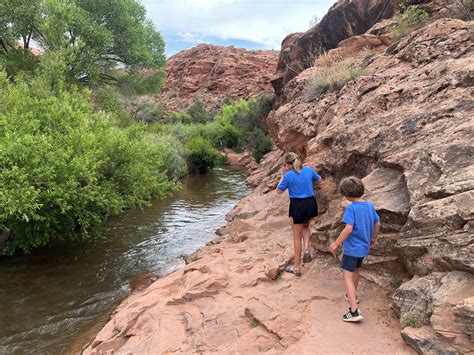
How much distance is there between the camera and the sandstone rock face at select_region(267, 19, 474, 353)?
13.7 feet

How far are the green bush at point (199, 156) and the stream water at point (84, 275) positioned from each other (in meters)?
14.3

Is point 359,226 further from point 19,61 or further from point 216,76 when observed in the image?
point 216,76

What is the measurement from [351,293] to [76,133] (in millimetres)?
8026

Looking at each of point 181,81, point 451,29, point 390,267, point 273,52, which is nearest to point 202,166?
point 451,29

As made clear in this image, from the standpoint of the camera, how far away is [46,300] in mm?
8680

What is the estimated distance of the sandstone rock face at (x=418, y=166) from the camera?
419cm

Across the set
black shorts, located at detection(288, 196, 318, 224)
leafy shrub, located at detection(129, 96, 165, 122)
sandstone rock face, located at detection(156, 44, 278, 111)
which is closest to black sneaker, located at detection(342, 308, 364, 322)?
black shorts, located at detection(288, 196, 318, 224)

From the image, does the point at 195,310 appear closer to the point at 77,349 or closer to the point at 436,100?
the point at 77,349

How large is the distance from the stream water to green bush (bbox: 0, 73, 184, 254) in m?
0.88

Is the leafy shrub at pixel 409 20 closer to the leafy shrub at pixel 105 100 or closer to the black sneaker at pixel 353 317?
the black sneaker at pixel 353 317

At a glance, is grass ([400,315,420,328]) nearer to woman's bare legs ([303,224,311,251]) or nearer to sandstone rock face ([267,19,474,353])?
sandstone rock face ([267,19,474,353])

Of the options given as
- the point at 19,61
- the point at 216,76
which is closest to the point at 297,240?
the point at 19,61

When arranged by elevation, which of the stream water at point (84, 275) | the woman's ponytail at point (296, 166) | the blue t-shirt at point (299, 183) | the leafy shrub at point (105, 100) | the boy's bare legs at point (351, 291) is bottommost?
the stream water at point (84, 275)

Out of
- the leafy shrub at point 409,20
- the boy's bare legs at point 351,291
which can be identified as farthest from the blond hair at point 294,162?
the leafy shrub at point 409,20
